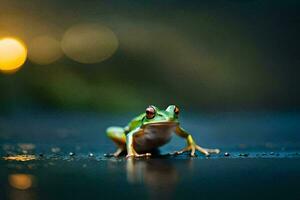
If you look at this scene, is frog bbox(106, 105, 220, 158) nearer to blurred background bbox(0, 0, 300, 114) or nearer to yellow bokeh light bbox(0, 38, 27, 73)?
blurred background bbox(0, 0, 300, 114)

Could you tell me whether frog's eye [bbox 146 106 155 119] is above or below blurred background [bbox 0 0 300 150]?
below

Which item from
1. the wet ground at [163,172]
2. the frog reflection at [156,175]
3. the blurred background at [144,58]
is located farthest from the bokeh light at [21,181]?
the blurred background at [144,58]

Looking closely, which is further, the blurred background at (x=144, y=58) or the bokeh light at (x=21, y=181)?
the blurred background at (x=144, y=58)

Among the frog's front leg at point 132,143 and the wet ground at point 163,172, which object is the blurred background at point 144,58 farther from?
the frog's front leg at point 132,143

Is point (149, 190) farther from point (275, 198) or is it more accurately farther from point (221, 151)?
point (221, 151)

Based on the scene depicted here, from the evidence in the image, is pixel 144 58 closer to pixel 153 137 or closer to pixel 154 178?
pixel 153 137

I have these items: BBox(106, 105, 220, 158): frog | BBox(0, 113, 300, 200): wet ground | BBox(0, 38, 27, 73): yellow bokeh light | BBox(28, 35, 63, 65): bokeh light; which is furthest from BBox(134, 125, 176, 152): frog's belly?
BBox(0, 38, 27, 73): yellow bokeh light
